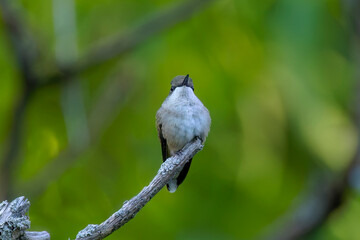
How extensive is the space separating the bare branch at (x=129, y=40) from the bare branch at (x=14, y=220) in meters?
3.09

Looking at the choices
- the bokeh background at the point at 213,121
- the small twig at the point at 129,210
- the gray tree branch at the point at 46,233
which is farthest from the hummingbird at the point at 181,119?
the gray tree branch at the point at 46,233

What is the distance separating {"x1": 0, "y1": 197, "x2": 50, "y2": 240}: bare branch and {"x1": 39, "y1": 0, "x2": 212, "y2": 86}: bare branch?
309 cm

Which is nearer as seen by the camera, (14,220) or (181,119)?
(14,220)

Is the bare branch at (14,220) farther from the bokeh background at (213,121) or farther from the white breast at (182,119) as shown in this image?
the bokeh background at (213,121)

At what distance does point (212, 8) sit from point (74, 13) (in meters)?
1.25

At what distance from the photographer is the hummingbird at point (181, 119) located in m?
4.34

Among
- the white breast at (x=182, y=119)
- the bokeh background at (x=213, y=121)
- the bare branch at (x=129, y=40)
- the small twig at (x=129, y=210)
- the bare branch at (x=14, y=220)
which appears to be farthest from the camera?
the bare branch at (x=129, y=40)

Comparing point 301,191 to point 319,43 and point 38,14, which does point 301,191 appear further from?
point 38,14

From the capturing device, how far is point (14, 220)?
276cm

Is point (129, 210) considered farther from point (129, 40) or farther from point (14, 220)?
point (129, 40)

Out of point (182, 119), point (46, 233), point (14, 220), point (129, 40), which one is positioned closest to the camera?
point (14, 220)

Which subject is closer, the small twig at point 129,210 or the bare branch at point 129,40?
the small twig at point 129,210

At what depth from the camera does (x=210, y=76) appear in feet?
18.7

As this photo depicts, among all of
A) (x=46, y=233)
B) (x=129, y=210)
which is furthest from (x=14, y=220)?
(x=129, y=210)
